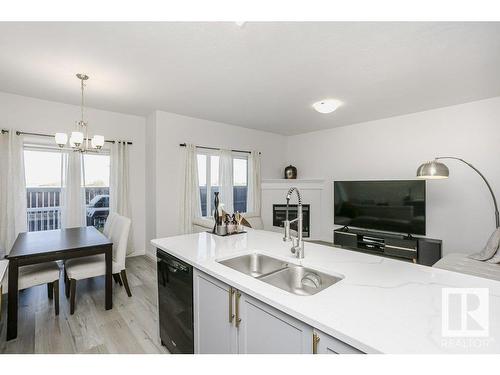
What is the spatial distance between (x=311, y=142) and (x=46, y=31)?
184 inches

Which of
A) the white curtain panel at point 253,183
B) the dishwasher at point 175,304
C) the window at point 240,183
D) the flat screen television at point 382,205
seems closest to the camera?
the dishwasher at point 175,304

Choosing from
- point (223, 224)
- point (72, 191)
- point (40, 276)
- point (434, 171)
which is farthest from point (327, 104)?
point (72, 191)

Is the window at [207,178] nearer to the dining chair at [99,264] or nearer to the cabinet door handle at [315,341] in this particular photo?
the dining chair at [99,264]

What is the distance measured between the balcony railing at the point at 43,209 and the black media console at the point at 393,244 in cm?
466

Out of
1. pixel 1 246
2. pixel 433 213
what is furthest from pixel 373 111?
pixel 1 246

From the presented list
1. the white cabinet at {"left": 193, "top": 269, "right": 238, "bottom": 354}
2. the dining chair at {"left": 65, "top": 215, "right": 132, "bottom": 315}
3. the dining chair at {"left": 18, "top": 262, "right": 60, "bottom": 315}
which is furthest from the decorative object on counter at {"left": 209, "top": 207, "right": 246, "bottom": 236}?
the dining chair at {"left": 18, "top": 262, "right": 60, "bottom": 315}

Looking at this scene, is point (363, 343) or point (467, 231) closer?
point (363, 343)

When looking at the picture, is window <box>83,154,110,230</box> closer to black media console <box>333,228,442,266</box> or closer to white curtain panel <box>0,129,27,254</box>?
white curtain panel <box>0,129,27,254</box>

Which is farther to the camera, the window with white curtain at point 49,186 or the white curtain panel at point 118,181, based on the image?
the white curtain panel at point 118,181

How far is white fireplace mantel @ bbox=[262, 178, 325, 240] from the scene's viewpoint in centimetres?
526

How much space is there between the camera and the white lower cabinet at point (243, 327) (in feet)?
2.99

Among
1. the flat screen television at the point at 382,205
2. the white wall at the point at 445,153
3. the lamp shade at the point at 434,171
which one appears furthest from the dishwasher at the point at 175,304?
the white wall at the point at 445,153

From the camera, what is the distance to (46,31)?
1875mm
